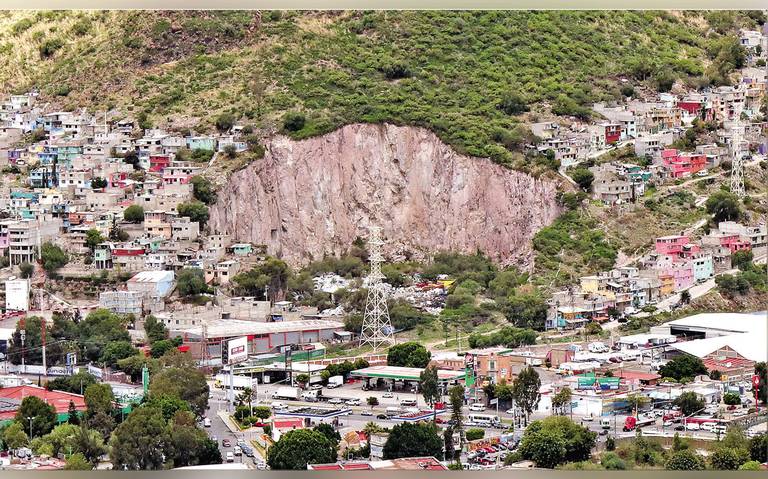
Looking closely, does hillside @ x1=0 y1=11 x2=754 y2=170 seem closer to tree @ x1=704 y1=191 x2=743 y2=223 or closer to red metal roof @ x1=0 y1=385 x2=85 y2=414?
tree @ x1=704 y1=191 x2=743 y2=223

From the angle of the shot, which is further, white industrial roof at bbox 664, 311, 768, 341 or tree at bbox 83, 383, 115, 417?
white industrial roof at bbox 664, 311, 768, 341

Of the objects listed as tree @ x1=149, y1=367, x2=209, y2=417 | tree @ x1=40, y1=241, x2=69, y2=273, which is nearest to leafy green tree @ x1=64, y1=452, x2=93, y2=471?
tree @ x1=149, y1=367, x2=209, y2=417

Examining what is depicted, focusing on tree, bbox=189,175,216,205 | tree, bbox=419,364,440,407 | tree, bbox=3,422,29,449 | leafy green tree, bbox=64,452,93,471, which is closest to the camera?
leafy green tree, bbox=64,452,93,471

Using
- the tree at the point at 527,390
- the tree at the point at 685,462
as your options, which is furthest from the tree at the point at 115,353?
the tree at the point at 685,462

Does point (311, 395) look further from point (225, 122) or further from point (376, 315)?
point (225, 122)

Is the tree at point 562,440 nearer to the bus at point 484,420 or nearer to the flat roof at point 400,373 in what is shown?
the bus at point 484,420

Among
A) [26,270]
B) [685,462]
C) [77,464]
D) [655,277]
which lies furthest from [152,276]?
[685,462]

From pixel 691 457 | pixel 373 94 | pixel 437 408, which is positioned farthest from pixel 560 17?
pixel 691 457
